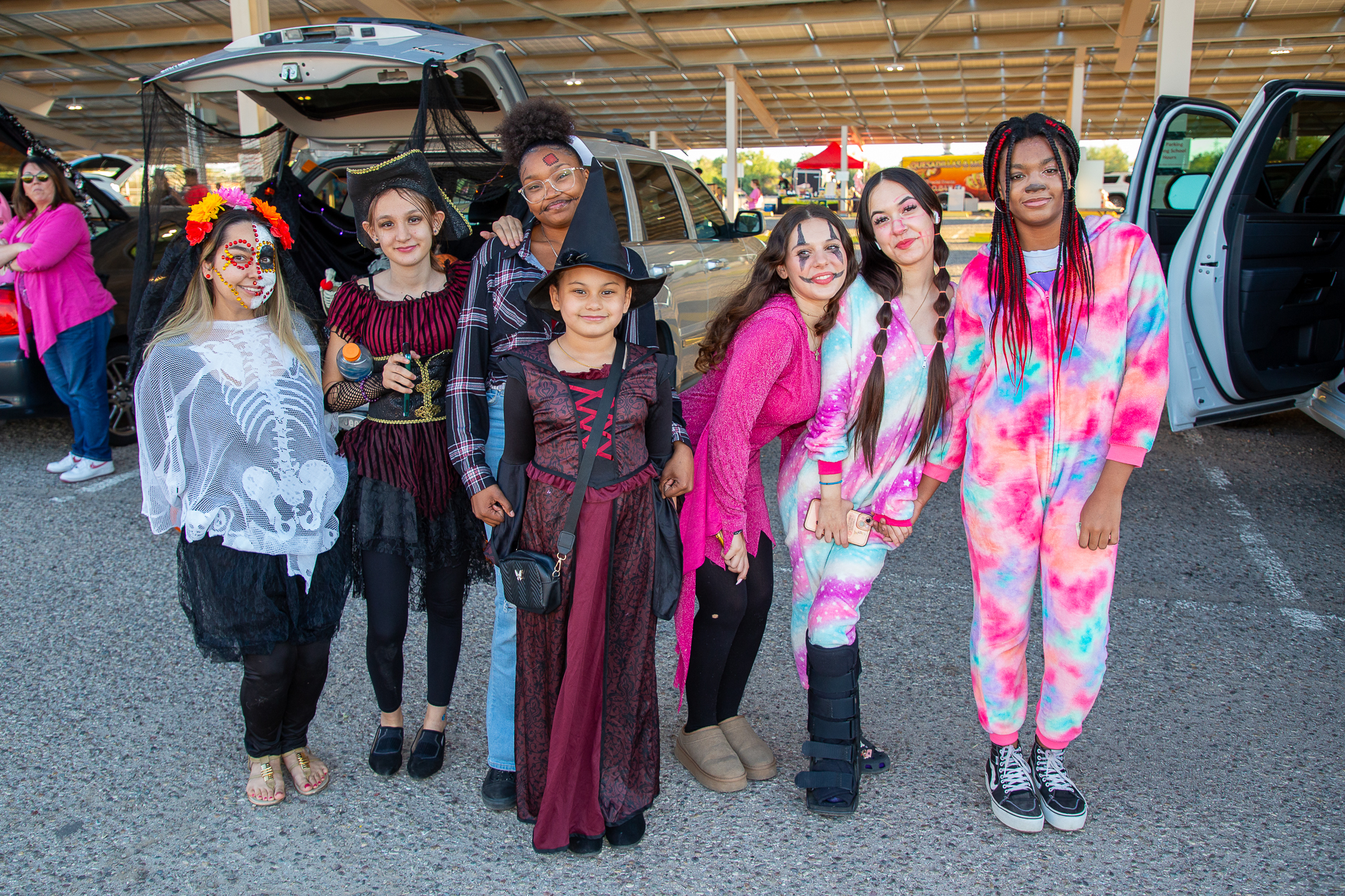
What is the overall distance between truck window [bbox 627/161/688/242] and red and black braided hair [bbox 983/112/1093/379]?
3134 mm

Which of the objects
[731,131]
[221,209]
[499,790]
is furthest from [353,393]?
→ [731,131]

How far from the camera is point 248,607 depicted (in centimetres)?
242

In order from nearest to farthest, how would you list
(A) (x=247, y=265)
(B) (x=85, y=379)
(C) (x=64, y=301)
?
(A) (x=247, y=265)
(C) (x=64, y=301)
(B) (x=85, y=379)

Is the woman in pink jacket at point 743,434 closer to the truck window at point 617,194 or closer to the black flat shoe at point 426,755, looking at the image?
the black flat shoe at point 426,755

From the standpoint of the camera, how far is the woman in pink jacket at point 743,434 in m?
2.41

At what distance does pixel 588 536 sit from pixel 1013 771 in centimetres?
138

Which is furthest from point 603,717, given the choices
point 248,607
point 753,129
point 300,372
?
point 753,129

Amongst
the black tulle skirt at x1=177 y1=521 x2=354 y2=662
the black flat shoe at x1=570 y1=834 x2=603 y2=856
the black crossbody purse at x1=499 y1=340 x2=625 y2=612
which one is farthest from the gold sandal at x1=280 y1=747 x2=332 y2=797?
the black crossbody purse at x1=499 y1=340 x2=625 y2=612

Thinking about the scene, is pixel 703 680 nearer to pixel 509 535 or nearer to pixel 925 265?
pixel 509 535

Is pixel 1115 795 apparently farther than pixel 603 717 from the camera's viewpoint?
Yes

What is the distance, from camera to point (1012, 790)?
247 centimetres

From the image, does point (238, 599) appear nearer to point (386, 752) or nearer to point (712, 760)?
point (386, 752)

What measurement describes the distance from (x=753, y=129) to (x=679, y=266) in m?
22.6

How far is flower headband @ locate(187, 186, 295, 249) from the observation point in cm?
242
